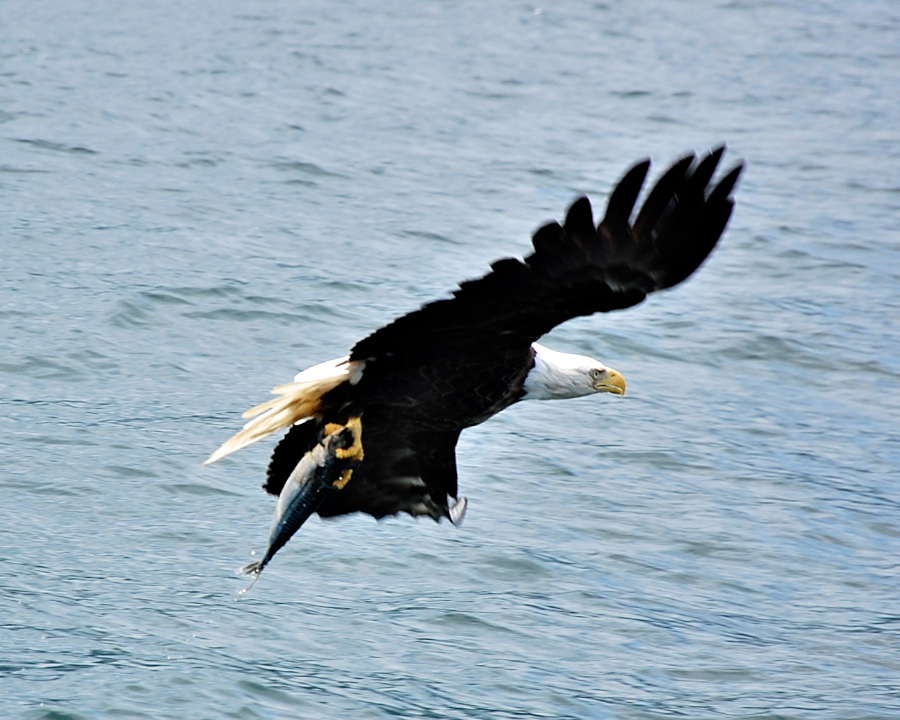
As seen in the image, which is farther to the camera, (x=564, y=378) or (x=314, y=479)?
(x=564, y=378)

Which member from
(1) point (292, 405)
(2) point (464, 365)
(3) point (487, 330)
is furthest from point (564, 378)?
(1) point (292, 405)

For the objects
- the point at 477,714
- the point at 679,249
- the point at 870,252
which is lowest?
the point at 477,714

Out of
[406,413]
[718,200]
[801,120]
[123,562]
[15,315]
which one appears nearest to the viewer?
[718,200]

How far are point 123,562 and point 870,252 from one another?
20.0ft

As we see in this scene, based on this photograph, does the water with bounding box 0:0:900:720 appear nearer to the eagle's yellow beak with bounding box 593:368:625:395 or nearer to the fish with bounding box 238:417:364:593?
the fish with bounding box 238:417:364:593

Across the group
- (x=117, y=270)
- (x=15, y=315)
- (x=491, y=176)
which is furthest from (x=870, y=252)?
(x=15, y=315)

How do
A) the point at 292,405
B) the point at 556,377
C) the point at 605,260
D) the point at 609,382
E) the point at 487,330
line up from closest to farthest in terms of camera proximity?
the point at 605,260 < the point at 487,330 < the point at 292,405 < the point at 556,377 < the point at 609,382

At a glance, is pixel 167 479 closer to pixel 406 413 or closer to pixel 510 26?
pixel 406 413

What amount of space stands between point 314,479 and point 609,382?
1.14 m

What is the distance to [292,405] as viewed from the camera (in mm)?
4809

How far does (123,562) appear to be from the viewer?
5520 mm

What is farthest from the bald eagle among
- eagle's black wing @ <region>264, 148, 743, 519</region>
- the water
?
the water

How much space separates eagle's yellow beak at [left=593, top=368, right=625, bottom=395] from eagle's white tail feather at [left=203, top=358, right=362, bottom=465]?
0.90 metres

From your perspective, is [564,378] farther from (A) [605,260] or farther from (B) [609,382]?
(A) [605,260]
